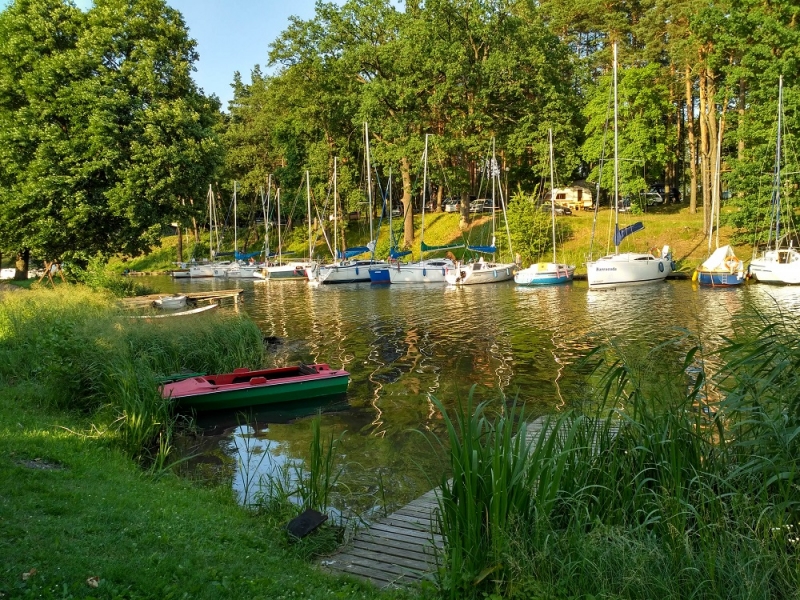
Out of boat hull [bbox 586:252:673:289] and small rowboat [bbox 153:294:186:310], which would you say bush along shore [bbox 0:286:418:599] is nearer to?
small rowboat [bbox 153:294:186:310]

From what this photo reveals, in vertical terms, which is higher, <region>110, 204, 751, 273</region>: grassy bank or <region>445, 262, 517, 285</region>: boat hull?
<region>110, 204, 751, 273</region>: grassy bank

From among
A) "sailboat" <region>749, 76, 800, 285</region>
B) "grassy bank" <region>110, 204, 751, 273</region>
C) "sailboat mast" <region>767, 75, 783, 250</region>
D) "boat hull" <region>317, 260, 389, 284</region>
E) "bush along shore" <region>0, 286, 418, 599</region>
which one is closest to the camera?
"bush along shore" <region>0, 286, 418, 599</region>

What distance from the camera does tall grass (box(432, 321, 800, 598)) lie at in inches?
201

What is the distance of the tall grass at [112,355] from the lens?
36.7ft

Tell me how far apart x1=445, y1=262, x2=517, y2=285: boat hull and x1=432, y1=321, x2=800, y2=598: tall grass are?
1439 inches

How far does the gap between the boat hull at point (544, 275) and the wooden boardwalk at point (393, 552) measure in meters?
34.5

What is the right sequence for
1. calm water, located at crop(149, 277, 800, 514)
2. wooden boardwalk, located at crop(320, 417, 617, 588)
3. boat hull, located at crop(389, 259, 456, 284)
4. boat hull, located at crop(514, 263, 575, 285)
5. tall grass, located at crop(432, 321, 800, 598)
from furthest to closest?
boat hull, located at crop(389, 259, 456, 284) → boat hull, located at crop(514, 263, 575, 285) → calm water, located at crop(149, 277, 800, 514) → wooden boardwalk, located at crop(320, 417, 617, 588) → tall grass, located at crop(432, 321, 800, 598)

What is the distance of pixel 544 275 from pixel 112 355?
1254 inches

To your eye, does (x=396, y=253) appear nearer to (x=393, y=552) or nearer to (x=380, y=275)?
(x=380, y=275)

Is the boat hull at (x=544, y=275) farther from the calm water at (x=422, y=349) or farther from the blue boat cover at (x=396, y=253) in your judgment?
the blue boat cover at (x=396, y=253)

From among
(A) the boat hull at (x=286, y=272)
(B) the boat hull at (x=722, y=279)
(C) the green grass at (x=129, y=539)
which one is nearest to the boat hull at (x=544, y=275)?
(B) the boat hull at (x=722, y=279)

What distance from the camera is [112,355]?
41.8 ft

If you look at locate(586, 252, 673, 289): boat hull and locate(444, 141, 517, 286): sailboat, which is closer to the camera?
locate(586, 252, 673, 289): boat hull

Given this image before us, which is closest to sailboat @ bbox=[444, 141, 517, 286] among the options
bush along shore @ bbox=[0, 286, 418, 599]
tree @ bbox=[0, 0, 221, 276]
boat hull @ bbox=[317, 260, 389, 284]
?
boat hull @ bbox=[317, 260, 389, 284]
